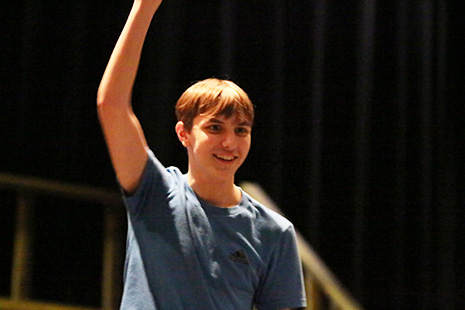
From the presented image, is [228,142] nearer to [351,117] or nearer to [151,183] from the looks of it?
[151,183]

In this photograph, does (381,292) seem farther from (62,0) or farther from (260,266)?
(260,266)

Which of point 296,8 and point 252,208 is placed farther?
point 296,8

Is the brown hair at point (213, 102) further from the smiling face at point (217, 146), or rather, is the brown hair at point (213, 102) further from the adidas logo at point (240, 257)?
the adidas logo at point (240, 257)

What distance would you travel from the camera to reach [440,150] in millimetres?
3883

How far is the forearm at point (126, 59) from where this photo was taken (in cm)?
96

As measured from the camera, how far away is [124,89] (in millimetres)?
970


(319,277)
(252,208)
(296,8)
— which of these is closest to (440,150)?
(296,8)

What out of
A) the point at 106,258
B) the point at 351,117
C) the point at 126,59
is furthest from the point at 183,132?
the point at 351,117

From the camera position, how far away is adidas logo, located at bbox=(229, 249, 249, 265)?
1.03m

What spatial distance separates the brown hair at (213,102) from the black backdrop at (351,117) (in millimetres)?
1874

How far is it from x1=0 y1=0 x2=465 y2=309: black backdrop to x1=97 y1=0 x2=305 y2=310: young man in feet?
6.27

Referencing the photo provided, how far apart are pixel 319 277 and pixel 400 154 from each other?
167cm

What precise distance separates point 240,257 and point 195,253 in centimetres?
7

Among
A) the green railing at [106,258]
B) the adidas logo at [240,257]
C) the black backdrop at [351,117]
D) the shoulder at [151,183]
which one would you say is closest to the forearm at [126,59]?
the shoulder at [151,183]
